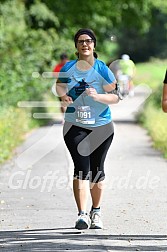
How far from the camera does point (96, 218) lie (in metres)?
9.35


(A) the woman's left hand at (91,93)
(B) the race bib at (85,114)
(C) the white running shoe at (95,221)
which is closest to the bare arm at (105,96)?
(A) the woman's left hand at (91,93)

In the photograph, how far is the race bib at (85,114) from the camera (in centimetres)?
923

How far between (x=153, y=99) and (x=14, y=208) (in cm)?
2008

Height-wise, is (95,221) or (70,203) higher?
(95,221)

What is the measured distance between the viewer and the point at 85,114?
924 cm

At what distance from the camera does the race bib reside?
30.3ft

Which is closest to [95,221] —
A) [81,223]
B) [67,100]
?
[81,223]

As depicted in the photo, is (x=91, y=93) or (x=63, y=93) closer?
→ (x=91, y=93)

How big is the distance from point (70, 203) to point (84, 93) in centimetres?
238

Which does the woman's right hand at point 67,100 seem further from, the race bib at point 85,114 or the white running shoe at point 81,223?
the white running shoe at point 81,223

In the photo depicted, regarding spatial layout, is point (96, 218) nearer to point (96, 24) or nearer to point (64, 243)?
point (64, 243)

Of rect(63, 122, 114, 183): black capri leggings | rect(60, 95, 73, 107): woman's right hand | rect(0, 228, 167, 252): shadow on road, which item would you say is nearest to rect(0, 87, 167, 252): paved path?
rect(0, 228, 167, 252): shadow on road

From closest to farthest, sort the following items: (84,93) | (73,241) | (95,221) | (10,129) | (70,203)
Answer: (73,241) < (84,93) < (95,221) < (70,203) < (10,129)

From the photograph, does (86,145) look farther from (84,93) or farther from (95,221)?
(95,221)
